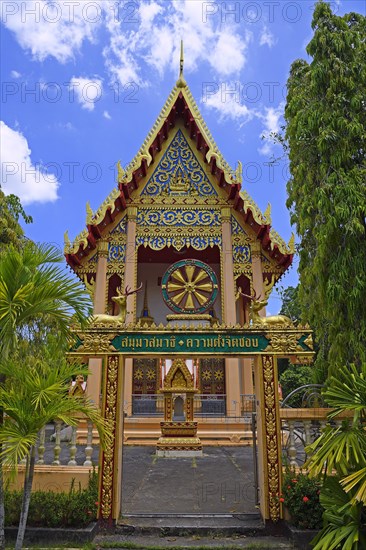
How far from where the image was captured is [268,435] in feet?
16.9

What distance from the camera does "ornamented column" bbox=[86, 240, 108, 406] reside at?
1171 cm

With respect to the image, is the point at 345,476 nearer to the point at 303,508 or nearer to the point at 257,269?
the point at 303,508

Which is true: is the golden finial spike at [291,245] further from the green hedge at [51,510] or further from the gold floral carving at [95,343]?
the green hedge at [51,510]

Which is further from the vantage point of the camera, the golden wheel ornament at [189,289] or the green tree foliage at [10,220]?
the golden wheel ornament at [189,289]

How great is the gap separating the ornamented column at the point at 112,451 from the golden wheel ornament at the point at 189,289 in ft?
21.4

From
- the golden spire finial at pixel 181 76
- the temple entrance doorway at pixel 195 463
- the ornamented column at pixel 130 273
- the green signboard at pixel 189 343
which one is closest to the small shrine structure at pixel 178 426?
the temple entrance doorway at pixel 195 463

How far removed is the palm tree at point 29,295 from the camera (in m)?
3.94

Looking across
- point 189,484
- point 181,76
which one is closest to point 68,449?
point 189,484

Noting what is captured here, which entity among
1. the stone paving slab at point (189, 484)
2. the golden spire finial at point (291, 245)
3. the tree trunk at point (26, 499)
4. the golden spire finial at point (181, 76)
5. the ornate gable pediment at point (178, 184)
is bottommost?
the stone paving slab at point (189, 484)

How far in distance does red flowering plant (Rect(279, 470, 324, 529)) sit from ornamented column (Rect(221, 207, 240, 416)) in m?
6.40

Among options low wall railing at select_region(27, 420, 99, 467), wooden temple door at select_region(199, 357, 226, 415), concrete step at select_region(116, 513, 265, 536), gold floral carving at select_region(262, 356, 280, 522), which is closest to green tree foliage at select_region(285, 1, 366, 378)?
gold floral carving at select_region(262, 356, 280, 522)

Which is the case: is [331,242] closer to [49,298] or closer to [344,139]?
[344,139]

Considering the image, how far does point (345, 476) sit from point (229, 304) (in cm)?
847

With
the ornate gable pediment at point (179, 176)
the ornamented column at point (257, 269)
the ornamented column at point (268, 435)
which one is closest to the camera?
the ornamented column at point (268, 435)
